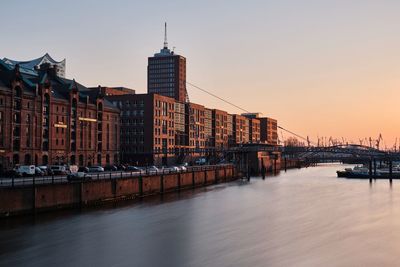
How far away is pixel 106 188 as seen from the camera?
202ft

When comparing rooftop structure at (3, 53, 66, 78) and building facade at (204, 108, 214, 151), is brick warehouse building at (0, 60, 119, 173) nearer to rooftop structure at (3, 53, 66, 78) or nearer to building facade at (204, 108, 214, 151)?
rooftop structure at (3, 53, 66, 78)

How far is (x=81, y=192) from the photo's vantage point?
2207 inches

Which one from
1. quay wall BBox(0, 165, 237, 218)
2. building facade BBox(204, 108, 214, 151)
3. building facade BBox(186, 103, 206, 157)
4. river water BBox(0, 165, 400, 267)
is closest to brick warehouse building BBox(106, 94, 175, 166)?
building facade BBox(186, 103, 206, 157)

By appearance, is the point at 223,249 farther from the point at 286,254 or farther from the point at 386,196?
the point at 386,196

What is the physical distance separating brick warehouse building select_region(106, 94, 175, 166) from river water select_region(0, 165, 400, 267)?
68855 mm

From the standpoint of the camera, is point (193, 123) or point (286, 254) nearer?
point (286, 254)

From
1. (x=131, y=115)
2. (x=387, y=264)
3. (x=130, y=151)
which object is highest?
(x=131, y=115)

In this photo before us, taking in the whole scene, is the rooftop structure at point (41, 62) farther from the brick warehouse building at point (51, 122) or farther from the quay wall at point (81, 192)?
the quay wall at point (81, 192)

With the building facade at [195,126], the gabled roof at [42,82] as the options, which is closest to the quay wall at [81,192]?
the gabled roof at [42,82]

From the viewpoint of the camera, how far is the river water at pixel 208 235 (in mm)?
34812

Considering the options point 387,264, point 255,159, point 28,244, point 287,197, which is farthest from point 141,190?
point 255,159

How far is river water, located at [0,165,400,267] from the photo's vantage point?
34812mm

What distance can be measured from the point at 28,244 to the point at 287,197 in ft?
152

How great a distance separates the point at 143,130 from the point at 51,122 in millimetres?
44882
